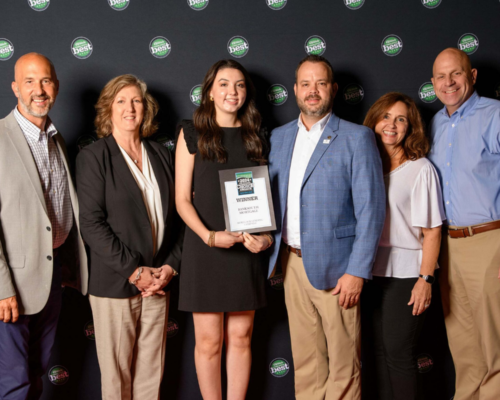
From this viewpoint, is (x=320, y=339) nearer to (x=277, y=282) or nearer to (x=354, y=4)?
(x=277, y=282)

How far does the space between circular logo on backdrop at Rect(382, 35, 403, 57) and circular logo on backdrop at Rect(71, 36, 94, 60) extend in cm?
189

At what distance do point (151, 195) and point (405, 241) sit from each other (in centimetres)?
137

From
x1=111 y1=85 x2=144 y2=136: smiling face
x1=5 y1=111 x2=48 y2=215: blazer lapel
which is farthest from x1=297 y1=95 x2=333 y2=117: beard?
x1=5 y1=111 x2=48 y2=215: blazer lapel

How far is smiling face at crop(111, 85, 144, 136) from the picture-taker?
2.15 metres

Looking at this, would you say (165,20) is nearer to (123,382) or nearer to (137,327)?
(137,327)

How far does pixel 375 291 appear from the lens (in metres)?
2.25

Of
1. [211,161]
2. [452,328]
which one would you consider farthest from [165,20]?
[452,328]

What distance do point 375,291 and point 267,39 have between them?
1.70 metres

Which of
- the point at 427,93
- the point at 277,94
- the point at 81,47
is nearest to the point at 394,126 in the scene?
the point at 427,93

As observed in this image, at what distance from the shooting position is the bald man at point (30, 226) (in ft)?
6.32

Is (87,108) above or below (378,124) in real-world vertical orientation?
above

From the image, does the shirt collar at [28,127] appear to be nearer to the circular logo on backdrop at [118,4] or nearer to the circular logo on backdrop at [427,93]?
the circular logo on backdrop at [118,4]

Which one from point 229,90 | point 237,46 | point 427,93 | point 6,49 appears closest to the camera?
point 229,90

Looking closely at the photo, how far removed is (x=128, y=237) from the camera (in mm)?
2057
